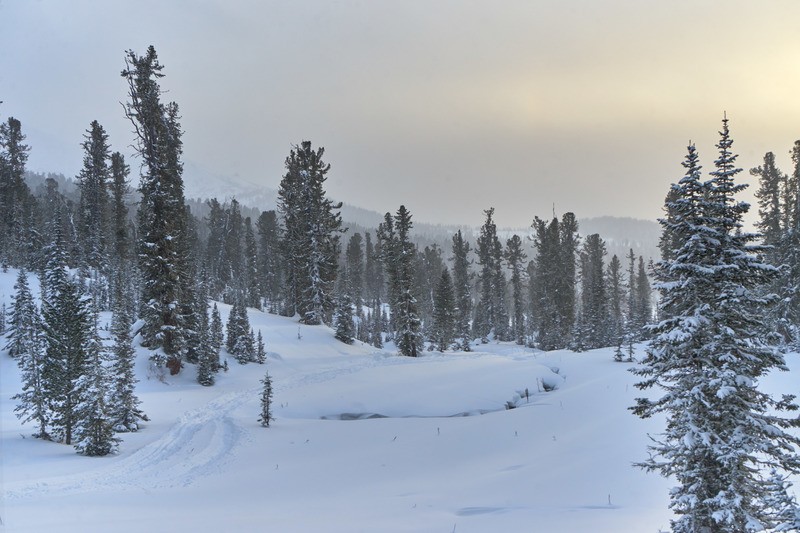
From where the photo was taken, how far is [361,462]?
1673 cm

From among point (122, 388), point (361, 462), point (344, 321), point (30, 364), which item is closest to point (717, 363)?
point (361, 462)

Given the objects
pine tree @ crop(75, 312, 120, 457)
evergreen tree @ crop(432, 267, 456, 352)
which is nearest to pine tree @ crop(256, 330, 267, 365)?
pine tree @ crop(75, 312, 120, 457)

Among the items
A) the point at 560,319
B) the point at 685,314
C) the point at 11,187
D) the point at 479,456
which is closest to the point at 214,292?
the point at 11,187

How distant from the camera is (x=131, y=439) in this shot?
61.3 ft

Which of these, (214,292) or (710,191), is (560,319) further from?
(710,191)

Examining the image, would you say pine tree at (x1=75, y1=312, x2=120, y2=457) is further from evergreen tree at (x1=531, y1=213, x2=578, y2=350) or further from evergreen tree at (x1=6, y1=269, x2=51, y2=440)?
evergreen tree at (x1=531, y1=213, x2=578, y2=350)

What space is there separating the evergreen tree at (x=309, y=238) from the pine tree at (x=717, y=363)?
39944 millimetres

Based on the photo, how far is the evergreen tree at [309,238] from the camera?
1881 inches

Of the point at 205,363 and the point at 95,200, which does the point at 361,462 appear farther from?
the point at 95,200

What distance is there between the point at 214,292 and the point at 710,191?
68134 mm

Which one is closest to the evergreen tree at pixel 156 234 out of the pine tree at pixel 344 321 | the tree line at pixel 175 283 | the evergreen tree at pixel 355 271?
the tree line at pixel 175 283

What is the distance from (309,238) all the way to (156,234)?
19.5 m

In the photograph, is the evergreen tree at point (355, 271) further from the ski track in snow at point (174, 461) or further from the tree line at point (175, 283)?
the ski track in snow at point (174, 461)

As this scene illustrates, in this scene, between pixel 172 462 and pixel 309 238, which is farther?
pixel 309 238
